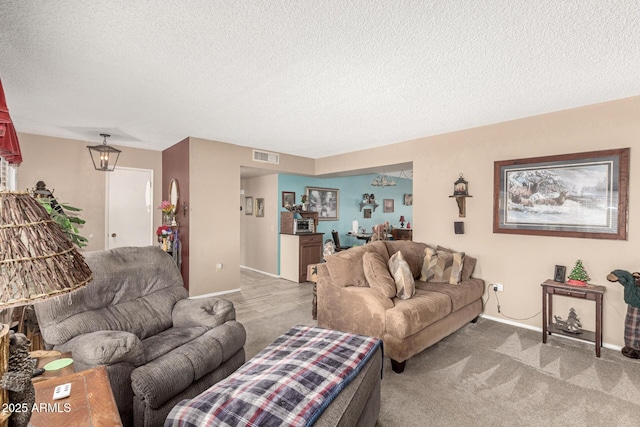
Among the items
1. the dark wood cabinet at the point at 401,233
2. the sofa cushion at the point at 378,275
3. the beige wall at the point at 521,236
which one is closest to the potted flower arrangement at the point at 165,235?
the sofa cushion at the point at 378,275

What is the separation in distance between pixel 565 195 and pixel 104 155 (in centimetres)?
611

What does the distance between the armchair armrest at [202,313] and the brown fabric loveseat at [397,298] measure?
3.99ft

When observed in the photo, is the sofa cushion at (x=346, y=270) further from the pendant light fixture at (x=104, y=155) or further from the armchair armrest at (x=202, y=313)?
the pendant light fixture at (x=104, y=155)

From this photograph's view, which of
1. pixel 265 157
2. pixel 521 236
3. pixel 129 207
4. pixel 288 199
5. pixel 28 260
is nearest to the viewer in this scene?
pixel 28 260

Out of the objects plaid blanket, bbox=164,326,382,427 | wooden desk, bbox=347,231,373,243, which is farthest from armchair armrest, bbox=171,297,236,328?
wooden desk, bbox=347,231,373,243

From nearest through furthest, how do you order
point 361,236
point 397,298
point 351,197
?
point 397,298 < point 361,236 < point 351,197

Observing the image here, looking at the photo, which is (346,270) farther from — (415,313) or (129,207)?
(129,207)

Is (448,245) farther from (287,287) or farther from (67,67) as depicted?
(67,67)

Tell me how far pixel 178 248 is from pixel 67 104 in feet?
7.84

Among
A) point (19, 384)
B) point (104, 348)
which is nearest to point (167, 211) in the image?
point (104, 348)

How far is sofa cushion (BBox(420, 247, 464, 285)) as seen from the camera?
3.70m

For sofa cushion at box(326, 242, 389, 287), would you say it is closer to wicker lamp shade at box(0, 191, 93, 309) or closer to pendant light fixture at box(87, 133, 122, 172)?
wicker lamp shade at box(0, 191, 93, 309)

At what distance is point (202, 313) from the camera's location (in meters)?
2.36

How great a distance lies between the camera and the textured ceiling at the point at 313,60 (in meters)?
1.74
